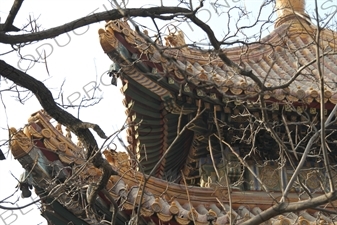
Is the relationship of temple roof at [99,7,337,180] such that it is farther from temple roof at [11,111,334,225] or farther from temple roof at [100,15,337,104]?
temple roof at [11,111,334,225]

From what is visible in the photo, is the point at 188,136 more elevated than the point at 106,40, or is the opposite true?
the point at 106,40

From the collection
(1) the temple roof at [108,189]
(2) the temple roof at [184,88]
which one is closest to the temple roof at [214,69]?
(2) the temple roof at [184,88]

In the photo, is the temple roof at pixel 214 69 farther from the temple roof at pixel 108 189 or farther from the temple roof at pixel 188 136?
the temple roof at pixel 108 189

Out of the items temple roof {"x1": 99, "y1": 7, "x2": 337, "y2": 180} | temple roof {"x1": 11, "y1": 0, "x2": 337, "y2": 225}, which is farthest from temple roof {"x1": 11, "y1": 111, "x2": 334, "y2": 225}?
temple roof {"x1": 99, "y1": 7, "x2": 337, "y2": 180}

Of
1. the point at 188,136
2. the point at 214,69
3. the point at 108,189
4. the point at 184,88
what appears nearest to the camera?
the point at 108,189

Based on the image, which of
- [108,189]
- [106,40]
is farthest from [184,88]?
[108,189]

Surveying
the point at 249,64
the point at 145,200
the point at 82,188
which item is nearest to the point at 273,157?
the point at 249,64

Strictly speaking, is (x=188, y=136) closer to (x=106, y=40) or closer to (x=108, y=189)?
(x=106, y=40)

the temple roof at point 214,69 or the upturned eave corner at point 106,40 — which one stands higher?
the upturned eave corner at point 106,40

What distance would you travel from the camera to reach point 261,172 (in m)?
8.32

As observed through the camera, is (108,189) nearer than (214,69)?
Yes

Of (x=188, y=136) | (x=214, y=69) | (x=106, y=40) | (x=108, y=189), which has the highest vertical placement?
(x=106, y=40)

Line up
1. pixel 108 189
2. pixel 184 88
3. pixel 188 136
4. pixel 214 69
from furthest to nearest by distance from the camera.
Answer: pixel 188 136 → pixel 214 69 → pixel 184 88 → pixel 108 189

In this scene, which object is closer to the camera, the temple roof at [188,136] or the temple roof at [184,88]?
the temple roof at [188,136]
